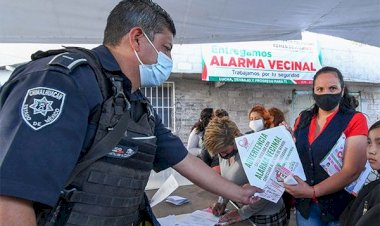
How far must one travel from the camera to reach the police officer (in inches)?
28.9

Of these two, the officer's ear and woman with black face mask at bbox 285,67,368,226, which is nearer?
the officer's ear

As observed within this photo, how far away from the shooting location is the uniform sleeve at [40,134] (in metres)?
0.72

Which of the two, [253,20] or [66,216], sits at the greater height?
[253,20]

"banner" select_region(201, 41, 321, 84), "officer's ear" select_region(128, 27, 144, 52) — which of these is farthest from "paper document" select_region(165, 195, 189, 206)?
"banner" select_region(201, 41, 321, 84)

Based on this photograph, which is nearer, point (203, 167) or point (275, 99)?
point (203, 167)

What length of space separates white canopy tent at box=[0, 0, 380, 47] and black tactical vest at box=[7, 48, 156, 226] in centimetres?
144

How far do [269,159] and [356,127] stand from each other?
1.60 feet

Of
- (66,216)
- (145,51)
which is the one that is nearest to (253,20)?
(145,51)

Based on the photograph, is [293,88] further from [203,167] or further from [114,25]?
[114,25]

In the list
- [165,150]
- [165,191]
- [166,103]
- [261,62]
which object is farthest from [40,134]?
[261,62]

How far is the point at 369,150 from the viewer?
5.08 ft

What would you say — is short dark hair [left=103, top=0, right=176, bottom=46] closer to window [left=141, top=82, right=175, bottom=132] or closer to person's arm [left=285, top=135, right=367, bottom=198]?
person's arm [left=285, top=135, right=367, bottom=198]

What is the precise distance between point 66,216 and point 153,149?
1.09ft

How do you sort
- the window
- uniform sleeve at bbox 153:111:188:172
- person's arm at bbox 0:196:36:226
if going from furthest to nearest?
1. the window
2. uniform sleeve at bbox 153:111:188:172
3. person's arm at bbox 0:196:36:226
